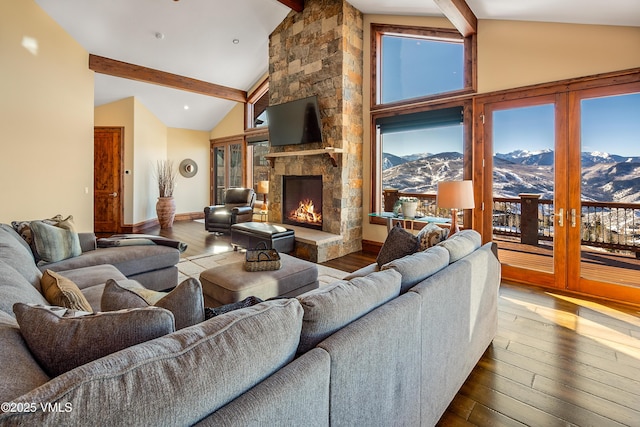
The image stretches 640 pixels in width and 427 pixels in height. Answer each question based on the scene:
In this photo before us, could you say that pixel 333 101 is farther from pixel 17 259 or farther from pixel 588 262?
pixel 17 259

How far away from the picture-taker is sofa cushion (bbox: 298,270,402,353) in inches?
42.4

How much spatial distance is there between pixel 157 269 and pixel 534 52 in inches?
198

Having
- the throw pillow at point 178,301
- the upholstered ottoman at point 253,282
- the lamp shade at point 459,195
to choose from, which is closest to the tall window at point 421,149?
the lamp shade at point 459,195

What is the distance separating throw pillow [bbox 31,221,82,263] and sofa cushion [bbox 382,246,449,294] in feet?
9.68

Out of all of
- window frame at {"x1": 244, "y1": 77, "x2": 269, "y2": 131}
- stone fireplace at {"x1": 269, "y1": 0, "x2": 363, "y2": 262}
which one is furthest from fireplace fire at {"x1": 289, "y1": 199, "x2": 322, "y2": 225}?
window frame at {"x1": 244, "y1": 77, "x2": 269, "y2": 131}

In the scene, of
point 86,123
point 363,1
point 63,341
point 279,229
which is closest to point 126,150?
point 86,123

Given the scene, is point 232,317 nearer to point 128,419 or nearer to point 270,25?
point 128,419

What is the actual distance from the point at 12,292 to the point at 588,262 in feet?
16.3

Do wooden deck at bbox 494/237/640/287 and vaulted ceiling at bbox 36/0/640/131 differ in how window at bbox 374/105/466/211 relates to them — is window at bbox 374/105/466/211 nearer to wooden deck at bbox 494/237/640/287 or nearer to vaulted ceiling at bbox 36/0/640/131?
wooden deck at bbox 494/237/640/287

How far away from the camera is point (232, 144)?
9391 millimetres

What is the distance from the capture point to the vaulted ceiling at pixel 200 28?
11.1ft

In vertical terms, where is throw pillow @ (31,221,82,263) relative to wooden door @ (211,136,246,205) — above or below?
below

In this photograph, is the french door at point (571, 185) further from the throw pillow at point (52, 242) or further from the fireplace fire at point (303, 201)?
the throw pillow at point (52, 242)

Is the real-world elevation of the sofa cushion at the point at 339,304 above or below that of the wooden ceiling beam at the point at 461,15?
below
